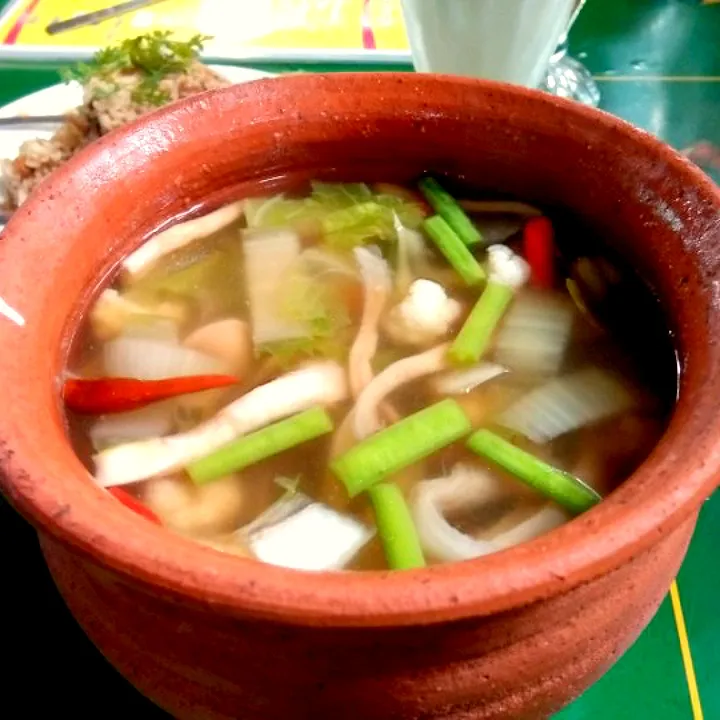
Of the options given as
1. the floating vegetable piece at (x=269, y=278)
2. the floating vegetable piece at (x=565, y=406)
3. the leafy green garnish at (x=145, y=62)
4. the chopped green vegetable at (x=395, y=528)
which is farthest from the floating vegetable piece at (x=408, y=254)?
the leafy green garnish at (x=145, y=62)

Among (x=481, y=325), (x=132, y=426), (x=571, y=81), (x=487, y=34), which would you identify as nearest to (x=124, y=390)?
(x=132, y=426)

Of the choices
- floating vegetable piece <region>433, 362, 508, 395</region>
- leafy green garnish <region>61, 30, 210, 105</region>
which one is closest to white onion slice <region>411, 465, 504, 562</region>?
floating vegetable piece <region>433, 362, 508, 395</region>

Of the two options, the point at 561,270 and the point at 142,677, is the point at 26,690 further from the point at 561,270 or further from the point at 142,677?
the point at 561,270

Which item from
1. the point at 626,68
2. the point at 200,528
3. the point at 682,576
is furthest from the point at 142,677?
the point at 626,68

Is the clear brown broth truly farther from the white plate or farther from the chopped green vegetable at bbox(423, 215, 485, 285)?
the white plate

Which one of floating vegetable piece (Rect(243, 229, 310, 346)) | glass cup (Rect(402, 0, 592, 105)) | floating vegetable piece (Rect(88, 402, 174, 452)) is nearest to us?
floating vegetable piece (Rect(88, 402, 174, 452))

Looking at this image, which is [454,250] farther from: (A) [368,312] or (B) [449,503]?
(B) [449,503]

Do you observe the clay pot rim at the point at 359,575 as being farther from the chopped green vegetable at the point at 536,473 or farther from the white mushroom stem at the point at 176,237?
the white mushroom stem at the point at 176,237
